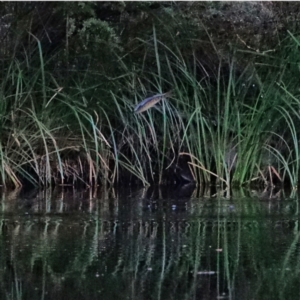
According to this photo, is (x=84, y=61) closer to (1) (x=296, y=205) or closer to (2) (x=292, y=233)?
(1) (x=296, y=205)

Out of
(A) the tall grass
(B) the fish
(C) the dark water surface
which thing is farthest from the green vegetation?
(C) the dark water surface

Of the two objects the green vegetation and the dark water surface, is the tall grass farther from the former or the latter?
the dark water surface

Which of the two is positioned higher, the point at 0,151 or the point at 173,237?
the point at 0,151

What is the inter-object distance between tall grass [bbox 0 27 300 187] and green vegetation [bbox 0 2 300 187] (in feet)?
0.04

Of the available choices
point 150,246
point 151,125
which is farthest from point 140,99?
point 150,246

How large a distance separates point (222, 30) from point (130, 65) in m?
1.16

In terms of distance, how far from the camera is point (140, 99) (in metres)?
8.30

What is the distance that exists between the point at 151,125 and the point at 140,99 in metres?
0.35

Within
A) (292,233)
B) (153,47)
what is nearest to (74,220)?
(292,233)

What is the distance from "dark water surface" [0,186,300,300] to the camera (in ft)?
13.2

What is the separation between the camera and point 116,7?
347 inches

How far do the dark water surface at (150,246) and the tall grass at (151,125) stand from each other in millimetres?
738

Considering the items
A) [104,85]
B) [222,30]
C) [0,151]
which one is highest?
[222,30]

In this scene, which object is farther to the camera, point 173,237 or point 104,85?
point 104,85
